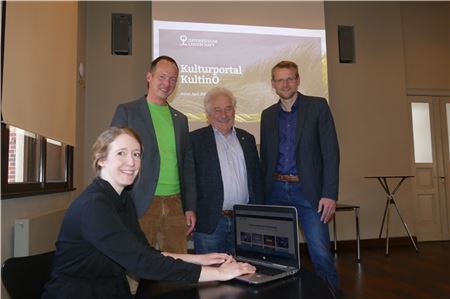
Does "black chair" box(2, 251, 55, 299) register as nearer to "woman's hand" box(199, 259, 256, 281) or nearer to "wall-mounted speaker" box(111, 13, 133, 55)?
"woman's hand" box(199, 259, 256, 281)

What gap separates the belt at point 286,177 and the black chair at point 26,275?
3.89 ft

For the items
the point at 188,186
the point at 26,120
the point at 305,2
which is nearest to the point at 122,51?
the point at 305,2

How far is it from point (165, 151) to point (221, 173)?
1.08 ft

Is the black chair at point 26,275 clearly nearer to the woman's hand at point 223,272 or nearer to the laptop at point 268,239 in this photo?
the woman's hand at point 223,272

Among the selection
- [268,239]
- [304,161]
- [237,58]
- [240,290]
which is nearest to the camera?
[240,290]

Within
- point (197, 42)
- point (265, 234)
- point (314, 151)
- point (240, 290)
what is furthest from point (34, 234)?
point (197, 42)

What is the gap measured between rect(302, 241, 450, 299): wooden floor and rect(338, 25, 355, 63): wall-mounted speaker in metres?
2.54

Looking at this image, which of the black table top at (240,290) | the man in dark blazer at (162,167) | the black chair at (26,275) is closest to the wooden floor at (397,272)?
the man in dark blazer at (162,167)

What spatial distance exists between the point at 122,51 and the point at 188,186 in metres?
2.89

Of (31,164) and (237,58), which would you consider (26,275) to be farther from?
(237,58)

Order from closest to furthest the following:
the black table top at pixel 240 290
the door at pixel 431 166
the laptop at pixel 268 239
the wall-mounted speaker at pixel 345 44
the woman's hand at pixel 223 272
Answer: the black table top at pixel 240 290, the woman's hand at pixel 223 272, the laptop at pixel 268 239, the wall-mounted speaker at pixel 345 44, the door at pixel 431 166

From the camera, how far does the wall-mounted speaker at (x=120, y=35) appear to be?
4.30m

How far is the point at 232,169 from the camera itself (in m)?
2.03

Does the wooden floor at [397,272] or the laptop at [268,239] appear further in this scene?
the wooden floor at [397,272]
